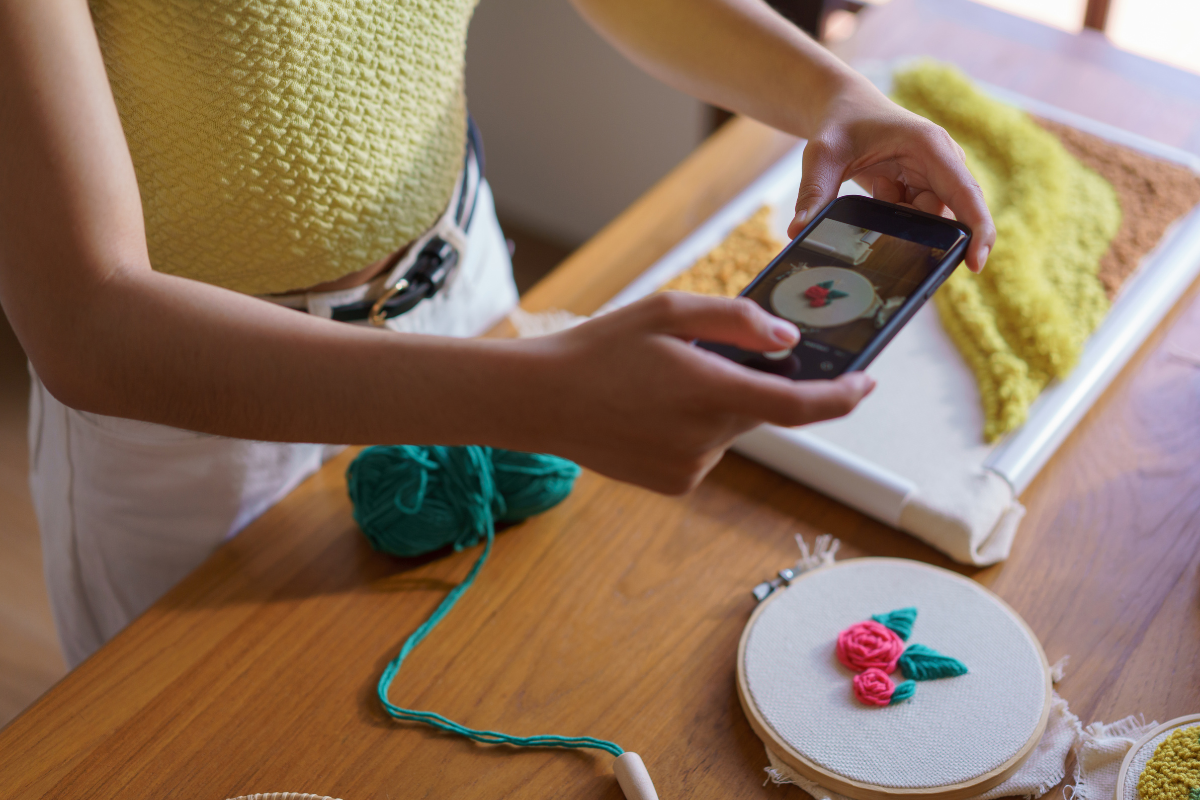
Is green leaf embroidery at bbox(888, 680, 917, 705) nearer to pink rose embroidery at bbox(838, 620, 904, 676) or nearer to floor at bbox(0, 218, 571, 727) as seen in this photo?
pink rose embroidery at bbox(838, 620, 904, 676)

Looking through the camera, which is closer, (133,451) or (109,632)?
(133,451)

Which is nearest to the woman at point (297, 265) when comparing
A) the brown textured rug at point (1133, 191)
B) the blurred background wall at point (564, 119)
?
the brown textured rug at point (1133, 191)

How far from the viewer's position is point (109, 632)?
81 cm

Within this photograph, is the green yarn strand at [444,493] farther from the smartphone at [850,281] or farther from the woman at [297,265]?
the smartphone at [850,281]

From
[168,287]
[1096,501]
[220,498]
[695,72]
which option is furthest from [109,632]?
[1096,501]

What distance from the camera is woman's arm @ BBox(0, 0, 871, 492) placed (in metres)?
0.41

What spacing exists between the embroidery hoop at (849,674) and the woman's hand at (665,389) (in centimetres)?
21

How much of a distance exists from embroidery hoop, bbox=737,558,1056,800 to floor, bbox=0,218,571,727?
0.71 m

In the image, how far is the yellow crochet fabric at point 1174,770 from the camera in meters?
0.50

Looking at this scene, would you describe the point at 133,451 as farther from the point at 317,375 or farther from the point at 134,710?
the point at 317,375

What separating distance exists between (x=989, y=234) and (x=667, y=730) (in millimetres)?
350

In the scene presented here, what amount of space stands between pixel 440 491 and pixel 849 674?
302mm

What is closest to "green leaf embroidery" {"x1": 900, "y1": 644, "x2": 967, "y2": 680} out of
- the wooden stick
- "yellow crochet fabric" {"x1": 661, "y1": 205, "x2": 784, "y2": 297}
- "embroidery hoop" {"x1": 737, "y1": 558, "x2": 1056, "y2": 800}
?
"embroidery hoop" {"x1": 737, "y1": 558, "x2": 1056, "y2": 800}

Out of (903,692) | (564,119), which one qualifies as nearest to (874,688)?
(903,692)
